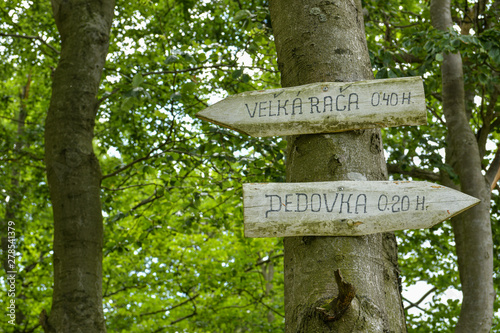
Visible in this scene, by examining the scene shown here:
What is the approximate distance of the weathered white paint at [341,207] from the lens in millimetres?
1717

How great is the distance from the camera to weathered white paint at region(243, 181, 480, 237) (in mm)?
1717

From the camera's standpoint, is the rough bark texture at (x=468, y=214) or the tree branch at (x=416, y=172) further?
A: the tree branch at (x=416, y=172)

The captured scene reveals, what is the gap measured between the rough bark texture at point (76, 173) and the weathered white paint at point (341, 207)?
7.47 feet

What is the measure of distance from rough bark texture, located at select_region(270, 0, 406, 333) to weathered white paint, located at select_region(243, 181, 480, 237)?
0.06 metres

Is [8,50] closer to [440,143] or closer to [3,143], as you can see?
[3,143]

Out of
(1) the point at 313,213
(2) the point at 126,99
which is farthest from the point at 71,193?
(1) the point at 313,213

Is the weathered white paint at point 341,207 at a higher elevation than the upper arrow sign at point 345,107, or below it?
below

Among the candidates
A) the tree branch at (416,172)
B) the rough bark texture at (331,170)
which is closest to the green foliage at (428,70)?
the tree branch at (416,172)

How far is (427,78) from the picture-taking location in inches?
270

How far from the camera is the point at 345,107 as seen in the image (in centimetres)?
185

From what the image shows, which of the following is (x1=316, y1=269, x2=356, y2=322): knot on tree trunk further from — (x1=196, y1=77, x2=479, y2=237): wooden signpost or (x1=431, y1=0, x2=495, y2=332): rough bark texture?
(x1=431, y1=0, x2=495, y2=332): rough bark texture

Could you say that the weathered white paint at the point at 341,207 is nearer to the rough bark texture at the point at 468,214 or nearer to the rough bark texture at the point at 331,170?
the rough bark texture at the point at 331,170


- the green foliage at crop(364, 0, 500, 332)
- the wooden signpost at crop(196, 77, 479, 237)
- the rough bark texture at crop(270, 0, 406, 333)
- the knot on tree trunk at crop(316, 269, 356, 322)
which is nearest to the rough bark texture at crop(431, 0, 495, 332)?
the green foliage at crop(364, 0, 500, 332)

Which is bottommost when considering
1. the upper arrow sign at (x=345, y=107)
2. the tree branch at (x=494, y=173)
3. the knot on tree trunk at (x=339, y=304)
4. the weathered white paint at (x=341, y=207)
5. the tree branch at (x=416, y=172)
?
the knot on tree trunk at (x=339, y=304)
